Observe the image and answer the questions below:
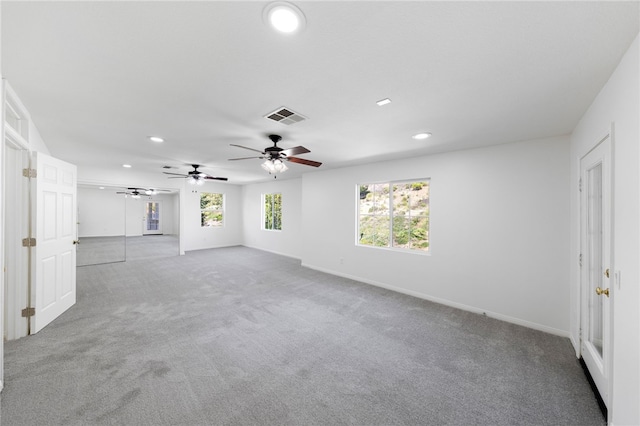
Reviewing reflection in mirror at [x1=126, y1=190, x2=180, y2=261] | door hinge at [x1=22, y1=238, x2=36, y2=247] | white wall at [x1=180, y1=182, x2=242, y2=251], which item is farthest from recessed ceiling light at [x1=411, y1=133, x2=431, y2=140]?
reflection in mirror at [x1=126, y1=190, x2=180, y2=261]

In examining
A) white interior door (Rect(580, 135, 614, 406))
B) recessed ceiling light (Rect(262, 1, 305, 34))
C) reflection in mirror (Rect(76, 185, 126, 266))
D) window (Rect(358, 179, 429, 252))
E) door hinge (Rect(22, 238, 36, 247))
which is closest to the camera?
recessed ceiling light (Rect(262, 1, 305, 34))

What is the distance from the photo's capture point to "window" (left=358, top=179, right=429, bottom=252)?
4375mm

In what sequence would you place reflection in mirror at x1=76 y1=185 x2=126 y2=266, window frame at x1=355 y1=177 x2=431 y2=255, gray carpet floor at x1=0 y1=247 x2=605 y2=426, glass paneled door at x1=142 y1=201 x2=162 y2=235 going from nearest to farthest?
Answer: gray carpet floor at x1=0 y1=247 x2=605 y2=426, window frame at x1=355 y1=177 x2=431 y2=255, reflection in mirror at x1=76 y1=185 x2=126 y2=266, glass paneled door at x1=142 y1=201 x2=162 y2=235

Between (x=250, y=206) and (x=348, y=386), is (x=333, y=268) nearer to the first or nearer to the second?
(x=348, y=386)

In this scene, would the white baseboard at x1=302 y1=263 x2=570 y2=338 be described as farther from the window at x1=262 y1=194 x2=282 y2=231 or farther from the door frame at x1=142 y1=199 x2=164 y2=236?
the door frame at x1=142 y1=199 x2=164 y2=236

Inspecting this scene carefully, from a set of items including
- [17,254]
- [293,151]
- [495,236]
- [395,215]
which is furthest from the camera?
[395,215]

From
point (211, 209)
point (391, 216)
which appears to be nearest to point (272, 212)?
point (211, 209)

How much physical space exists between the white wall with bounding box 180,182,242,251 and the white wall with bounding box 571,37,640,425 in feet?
29.3

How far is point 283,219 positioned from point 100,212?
25.6ft

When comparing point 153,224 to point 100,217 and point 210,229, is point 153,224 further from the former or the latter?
point 210,229

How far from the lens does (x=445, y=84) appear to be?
6.20 ft

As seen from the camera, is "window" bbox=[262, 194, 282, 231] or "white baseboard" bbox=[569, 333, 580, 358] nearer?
"white baseboard" bbox=[569, 333, 580, 358]

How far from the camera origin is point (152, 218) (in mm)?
11156

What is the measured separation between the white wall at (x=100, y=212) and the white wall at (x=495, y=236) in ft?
34.9
